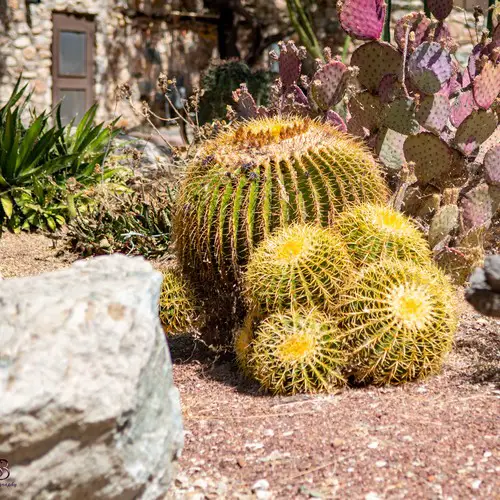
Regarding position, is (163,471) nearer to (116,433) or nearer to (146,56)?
(116,433)

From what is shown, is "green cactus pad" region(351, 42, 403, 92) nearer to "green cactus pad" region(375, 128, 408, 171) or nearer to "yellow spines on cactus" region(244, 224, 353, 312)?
"green cactus pad" region(375, 128, 408, 171)

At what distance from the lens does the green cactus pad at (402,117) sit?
4.47m

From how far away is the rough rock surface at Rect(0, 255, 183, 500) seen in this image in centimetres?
202

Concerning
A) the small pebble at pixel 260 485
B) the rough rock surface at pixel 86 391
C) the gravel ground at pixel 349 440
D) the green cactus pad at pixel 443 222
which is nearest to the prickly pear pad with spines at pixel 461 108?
the green cactus pad at pixel 443 222

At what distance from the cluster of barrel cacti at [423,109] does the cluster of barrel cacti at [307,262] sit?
59 centimetres

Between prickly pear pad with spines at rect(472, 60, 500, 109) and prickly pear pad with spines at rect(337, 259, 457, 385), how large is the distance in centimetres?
138

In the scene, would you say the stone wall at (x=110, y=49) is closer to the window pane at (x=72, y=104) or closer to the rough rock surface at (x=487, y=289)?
the window pane at (x=72, y=104)

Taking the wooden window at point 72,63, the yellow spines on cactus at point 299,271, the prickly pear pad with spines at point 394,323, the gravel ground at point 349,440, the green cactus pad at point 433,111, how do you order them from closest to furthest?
the gravel ground at point 349,440
the prickly pear pad with spines at point 394,323
the yellow spines on cactus at point 299,271
the green cactus pad at point 433,111
the wooden window at point 72,63

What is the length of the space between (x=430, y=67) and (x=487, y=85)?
298mm

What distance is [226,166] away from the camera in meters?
3.77

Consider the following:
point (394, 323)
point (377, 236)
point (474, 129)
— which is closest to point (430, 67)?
point (474, 129)

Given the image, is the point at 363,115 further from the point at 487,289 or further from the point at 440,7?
the point at 487,289

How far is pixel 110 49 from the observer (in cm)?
1165

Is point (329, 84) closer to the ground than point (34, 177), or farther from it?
farther from it
